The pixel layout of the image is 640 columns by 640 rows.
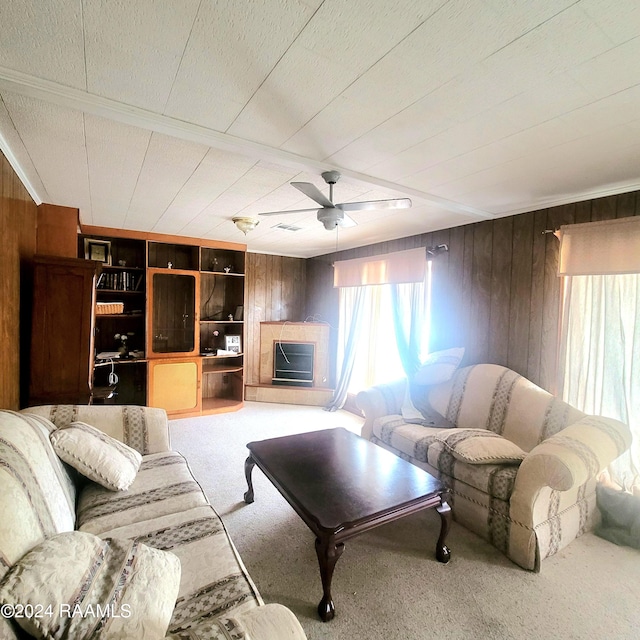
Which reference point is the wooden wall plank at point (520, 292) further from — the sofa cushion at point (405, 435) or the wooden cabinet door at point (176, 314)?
the wooden cabinet door at point (176, 314)

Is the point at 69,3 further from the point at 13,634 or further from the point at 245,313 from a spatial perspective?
the point at 245,313

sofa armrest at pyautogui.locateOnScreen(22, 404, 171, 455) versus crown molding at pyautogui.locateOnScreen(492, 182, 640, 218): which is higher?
crown molding at pyautogui.locateOnScreen(492, 182, 640, 218)

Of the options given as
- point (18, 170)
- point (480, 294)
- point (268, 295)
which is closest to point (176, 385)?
point (268, 295)

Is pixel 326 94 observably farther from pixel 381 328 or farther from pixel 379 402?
pixel 381 328

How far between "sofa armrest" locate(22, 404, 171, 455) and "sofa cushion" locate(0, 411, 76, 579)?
0.41 m

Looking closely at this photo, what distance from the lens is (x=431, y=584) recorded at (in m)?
1.78

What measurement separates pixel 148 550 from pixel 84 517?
63cm

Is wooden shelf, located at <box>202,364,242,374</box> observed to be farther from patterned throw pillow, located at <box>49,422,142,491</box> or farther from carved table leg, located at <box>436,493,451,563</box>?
carved table leg, located at <box>436,493,451,563</box>

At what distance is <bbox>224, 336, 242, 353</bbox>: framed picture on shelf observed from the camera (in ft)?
16.2

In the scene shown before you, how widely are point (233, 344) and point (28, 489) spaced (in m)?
3.83

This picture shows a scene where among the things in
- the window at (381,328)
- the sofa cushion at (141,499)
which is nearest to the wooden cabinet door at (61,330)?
the sofa cushion at (141,499)

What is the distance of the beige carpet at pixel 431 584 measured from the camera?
1545mm

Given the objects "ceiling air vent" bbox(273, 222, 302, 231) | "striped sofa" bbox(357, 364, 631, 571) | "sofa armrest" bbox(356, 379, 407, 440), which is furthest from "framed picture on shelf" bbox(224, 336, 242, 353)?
"striped sofa" bbox(357, 364, 631, 571)

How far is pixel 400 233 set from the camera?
3980mm
